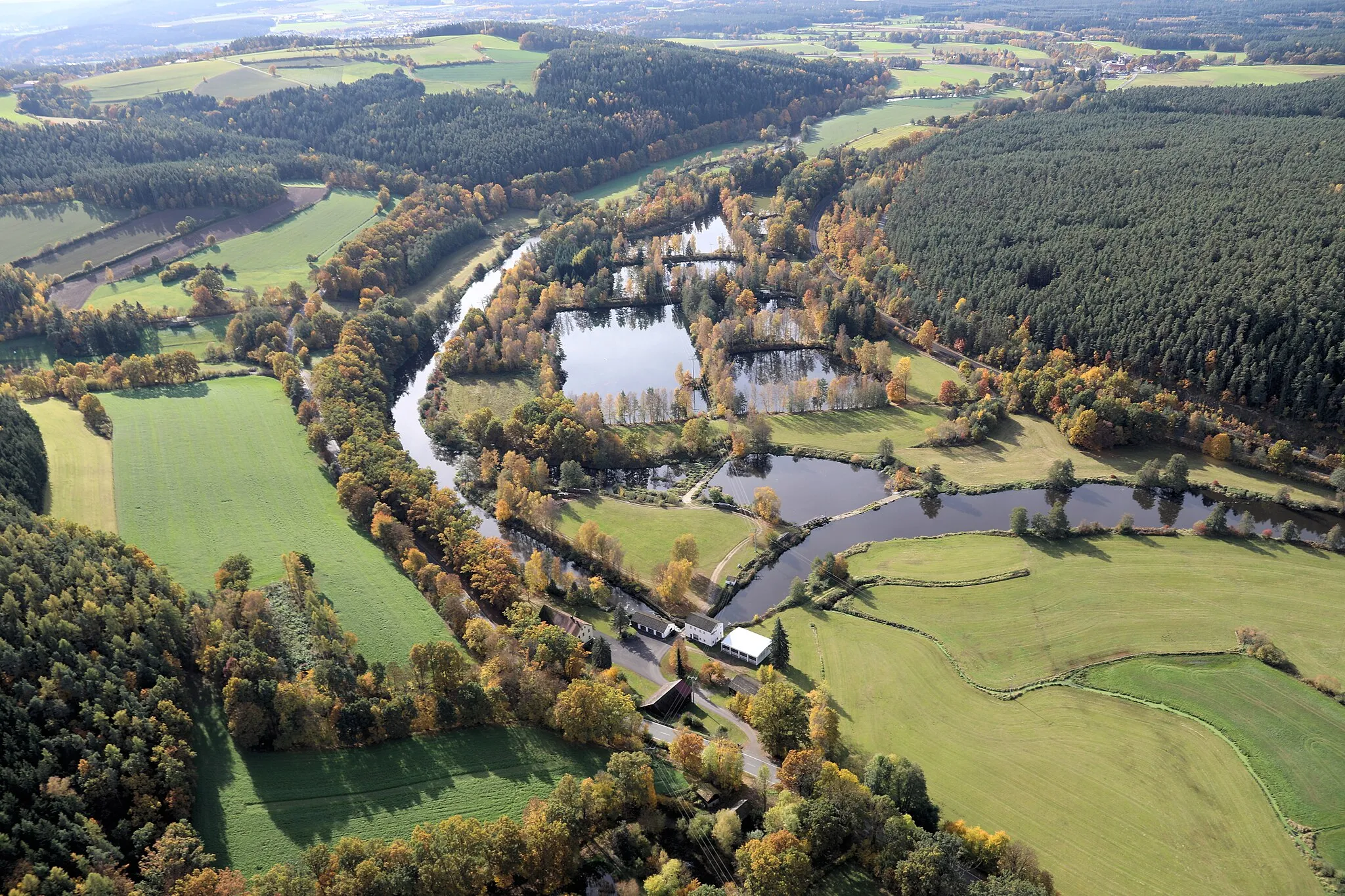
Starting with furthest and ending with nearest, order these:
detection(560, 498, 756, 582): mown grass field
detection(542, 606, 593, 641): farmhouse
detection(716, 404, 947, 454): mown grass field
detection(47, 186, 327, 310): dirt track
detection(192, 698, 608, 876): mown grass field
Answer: detection(47, 186, 327, 310): dirt track, detection(716, 404, 947, 454): mown grass field, detection(560, 498, 756, 582): mown grass field, detection(542, 606, 593, 641): farmhouse, detection(192, 698, 608, 876): mown grass field

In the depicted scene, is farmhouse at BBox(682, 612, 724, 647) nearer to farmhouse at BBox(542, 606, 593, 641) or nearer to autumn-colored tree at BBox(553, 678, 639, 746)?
farmhouse at BBox(542, 606, 593, 641)

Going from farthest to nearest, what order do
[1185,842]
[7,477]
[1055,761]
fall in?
[7,477] → [1055,761] → [1185,842]

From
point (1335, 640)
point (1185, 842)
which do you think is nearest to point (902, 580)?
point (1185, 842)

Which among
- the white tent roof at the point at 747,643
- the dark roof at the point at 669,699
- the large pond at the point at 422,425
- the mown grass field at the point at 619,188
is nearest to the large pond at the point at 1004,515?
the white tent roof at the point at 747,643

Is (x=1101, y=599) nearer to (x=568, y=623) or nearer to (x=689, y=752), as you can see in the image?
(x=689, y=752)

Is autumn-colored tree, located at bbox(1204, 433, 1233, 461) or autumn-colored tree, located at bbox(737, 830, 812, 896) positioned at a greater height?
autumn-colored tree, located at bbox(1204, 433, 1233, 461)

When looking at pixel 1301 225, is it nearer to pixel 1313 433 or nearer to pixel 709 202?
pixel 1313 433

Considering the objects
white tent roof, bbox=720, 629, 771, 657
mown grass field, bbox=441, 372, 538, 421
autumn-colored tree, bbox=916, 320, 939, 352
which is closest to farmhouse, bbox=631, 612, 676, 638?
white tent roof, bbox=720, 629, 771, 657
